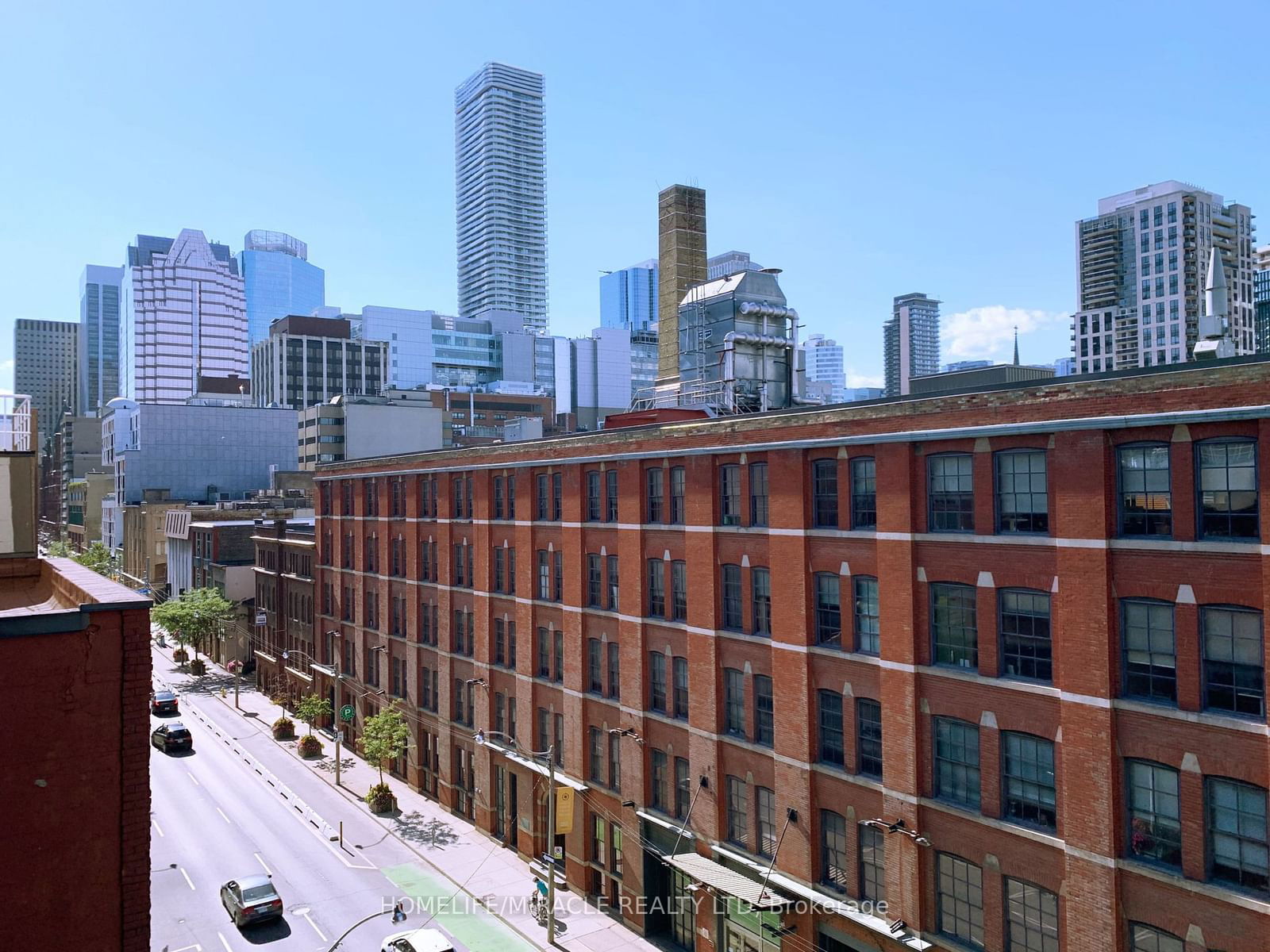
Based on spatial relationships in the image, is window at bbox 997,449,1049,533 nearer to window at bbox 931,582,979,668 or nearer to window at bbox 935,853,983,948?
window at bbox 931,582,979,668

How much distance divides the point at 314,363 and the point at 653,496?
16316cm

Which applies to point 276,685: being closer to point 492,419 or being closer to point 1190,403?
point 1190,403

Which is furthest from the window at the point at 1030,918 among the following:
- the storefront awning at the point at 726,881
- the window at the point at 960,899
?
the storefront awning at the point at 726,881

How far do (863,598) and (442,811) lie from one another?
100 ft

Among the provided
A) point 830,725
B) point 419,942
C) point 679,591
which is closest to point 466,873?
point 419,942

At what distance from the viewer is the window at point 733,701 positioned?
96.4 ft

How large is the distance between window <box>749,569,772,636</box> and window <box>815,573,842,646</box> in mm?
1870

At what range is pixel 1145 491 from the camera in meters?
19.5

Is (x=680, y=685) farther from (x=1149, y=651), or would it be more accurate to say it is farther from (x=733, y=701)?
(x=1149, y=651)

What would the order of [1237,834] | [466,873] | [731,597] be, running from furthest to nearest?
[466,873], [731,597], [1237,834]

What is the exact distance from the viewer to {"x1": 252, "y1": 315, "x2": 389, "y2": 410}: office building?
17812cm

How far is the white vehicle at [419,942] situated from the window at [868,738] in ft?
47.9

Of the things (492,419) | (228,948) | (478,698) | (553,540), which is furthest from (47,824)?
(492,419)

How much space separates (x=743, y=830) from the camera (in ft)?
95.7
